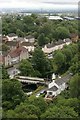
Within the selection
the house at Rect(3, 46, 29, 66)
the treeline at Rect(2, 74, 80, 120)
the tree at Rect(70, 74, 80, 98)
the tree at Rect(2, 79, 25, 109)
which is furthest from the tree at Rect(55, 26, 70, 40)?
the tree at Rect(2, 79, 25, 109)

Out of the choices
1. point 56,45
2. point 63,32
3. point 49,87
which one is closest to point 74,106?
point 49,87

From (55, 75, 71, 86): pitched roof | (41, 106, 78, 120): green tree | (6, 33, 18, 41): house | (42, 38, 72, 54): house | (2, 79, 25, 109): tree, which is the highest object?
(41, 106, 78, 120): green tree

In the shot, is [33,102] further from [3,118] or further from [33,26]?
[33,26]

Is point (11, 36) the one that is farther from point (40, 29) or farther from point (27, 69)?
point (27, 69)

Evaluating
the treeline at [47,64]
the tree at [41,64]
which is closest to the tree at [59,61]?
the treeline at [47,64]

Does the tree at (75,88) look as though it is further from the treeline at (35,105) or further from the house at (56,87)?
the house at (56,87)

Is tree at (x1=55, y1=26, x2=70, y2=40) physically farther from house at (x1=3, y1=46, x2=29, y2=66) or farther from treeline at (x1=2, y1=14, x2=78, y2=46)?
house at (x1=3, y1=46, x2=29, y2=66)

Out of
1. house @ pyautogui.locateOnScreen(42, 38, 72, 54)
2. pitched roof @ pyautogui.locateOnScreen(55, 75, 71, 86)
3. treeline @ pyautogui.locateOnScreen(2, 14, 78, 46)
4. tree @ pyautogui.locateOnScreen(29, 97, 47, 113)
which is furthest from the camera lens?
treeline @ pyautogui.locateOnScreen(2, 14, 78, 46)

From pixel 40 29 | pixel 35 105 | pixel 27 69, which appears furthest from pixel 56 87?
pixel 40 29
